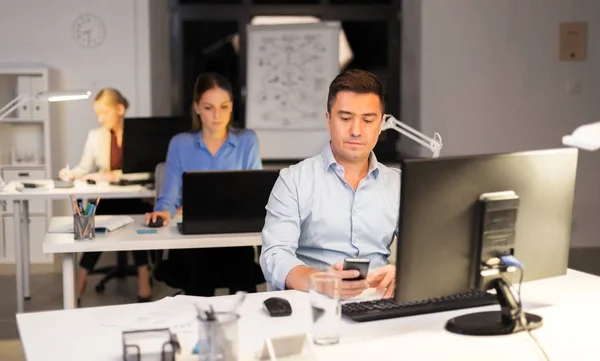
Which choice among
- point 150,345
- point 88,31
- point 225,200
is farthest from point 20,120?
point 150,345

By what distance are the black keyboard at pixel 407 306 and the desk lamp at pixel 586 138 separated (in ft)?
1.81

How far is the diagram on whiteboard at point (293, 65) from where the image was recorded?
23.7 ft

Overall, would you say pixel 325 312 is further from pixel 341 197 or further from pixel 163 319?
pixel 341 197

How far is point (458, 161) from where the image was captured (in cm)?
206

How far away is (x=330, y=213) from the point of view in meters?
2.83

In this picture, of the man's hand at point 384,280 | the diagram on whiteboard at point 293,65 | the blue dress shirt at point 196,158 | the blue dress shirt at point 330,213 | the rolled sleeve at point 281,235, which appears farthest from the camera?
the diagram on whiteboard at point 293,65

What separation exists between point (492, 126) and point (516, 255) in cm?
506

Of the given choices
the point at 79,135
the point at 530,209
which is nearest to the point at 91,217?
the point at 530,209

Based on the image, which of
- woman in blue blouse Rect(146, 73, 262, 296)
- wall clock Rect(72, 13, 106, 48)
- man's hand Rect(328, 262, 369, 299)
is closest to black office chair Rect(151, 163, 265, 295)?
woman in blue blouse Rect(146, 73, 262, 296)

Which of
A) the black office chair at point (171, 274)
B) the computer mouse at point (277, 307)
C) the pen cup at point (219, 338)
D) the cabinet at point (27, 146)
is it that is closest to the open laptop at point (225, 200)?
the black office chair at point (171, 274)

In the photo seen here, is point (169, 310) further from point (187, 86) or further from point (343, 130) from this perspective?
point (187, 86)

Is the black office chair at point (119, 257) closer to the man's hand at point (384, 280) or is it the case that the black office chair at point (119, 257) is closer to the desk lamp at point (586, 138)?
the man's hand at point (384, 280)

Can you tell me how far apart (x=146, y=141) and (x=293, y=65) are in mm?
2021

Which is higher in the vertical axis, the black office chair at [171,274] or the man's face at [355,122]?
the man's face at [355,122]
